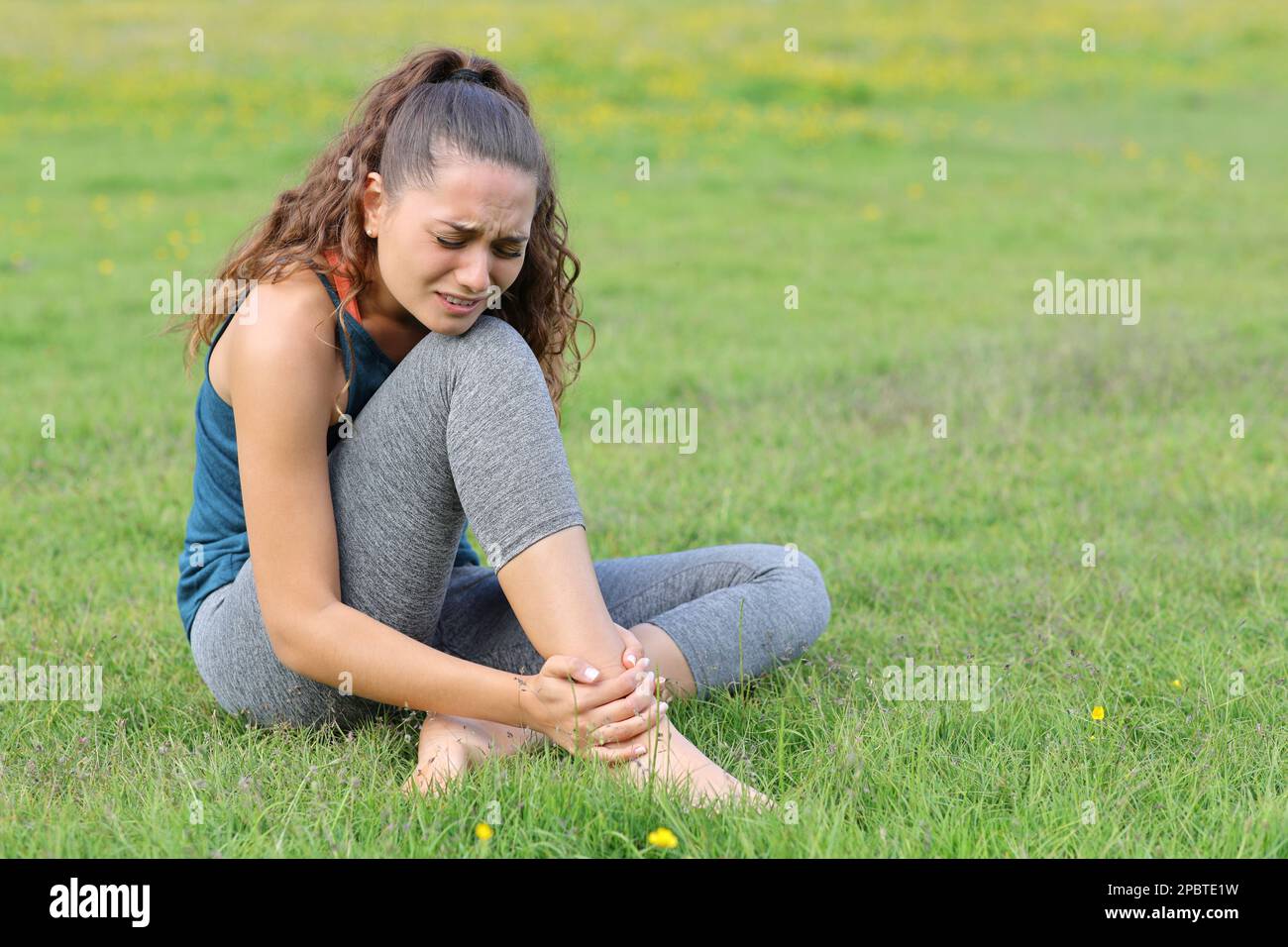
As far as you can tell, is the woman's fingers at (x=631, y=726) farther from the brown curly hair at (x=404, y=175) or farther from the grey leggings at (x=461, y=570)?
the brown curly hair at (x=404, y=175)

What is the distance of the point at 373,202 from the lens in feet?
8.69

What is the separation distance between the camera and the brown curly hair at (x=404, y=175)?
253 cm

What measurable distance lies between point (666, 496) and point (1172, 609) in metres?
1.71

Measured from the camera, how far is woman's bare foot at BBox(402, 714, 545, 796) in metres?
2.48

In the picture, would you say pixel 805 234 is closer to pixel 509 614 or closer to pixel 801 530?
pixel 801 530

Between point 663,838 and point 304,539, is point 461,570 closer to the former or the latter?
point 304,539

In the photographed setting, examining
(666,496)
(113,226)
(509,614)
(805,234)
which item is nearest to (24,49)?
(113,226)

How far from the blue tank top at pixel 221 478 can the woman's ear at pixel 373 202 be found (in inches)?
5.3

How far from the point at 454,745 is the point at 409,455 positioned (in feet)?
1.82

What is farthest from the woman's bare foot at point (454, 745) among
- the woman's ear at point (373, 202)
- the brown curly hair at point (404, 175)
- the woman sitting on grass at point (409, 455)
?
the woman's ear at point (373, 202)

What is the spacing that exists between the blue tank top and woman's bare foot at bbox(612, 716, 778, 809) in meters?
0.60

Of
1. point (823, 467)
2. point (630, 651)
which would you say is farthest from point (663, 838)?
point (823, 467)

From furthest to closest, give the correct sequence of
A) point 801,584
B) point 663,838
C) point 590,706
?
point 801,584 → point 590,706 → point 663,838
